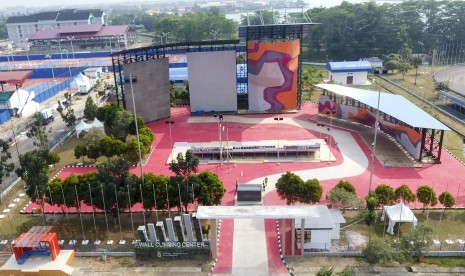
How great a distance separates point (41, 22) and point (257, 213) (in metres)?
173

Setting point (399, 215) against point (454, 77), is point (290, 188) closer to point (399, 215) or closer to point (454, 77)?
point (399, 215)

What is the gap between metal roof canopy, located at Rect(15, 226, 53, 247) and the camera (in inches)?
1226

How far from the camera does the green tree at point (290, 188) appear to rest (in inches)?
1454

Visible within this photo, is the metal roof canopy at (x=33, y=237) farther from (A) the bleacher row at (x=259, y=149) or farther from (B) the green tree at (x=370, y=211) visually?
(B) the green tree at (x=370, y=211)

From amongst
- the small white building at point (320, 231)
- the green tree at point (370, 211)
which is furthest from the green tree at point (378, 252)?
the green tree at point (370, 211)

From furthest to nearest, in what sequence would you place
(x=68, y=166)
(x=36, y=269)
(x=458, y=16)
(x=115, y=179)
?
(x=458, y=16) → (x=68, y=166) → (x=115, y=179) → (x=36, y=269)

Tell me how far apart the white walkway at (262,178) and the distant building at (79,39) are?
297ft

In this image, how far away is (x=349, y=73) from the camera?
88.4 m

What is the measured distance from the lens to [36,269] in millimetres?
30406

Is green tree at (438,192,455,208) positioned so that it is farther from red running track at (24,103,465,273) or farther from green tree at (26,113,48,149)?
green tree at (26,113,48,149)

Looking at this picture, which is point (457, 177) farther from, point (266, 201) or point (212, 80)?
point (212, 80)

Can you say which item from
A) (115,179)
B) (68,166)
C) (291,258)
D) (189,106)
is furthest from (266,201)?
(189,106)

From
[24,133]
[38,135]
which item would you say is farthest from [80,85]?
[38,135]

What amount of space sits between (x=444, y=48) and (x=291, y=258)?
345ft
